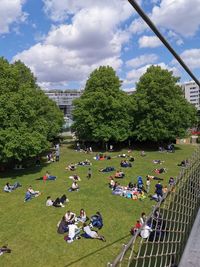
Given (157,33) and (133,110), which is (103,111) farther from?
(157,33)

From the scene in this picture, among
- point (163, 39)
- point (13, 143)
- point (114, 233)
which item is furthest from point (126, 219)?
point (163, 39)

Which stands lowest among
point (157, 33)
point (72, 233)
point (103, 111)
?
point (72, 233)

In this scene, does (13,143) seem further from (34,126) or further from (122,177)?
(122,177)

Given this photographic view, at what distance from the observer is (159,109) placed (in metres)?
52.8

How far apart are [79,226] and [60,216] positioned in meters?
2.32

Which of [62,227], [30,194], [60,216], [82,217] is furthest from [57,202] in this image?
[62,227]

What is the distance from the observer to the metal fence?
293 cm

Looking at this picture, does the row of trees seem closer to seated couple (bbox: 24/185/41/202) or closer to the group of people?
seated couple (bbox: 24/185/41/202)

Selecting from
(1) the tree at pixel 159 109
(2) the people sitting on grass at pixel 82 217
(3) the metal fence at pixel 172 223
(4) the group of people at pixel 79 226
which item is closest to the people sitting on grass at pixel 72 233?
(4) the group of people at pixel 79 226

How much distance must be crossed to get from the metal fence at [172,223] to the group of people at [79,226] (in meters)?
15.0

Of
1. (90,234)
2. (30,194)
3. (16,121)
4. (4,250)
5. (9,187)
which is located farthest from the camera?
(16,121)

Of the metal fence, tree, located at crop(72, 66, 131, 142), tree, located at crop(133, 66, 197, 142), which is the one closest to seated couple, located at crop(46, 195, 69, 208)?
the metal fence

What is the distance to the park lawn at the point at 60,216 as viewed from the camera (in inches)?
637

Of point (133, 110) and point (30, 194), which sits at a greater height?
point (133, 110)
